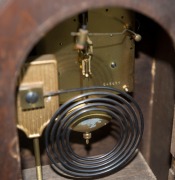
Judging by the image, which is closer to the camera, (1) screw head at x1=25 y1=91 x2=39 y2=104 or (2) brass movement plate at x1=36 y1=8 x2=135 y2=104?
(1) screw head at x1=25 y1=91 x2=39 y2=104

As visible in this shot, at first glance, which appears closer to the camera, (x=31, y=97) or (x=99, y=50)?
(x=31, y=97)

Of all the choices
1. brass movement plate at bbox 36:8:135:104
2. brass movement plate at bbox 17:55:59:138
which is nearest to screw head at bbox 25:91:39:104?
brass movement plate at bbox 17:55:59:138

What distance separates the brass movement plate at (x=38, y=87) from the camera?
1.08 metres

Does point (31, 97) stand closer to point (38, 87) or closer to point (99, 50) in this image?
point (38, 87)

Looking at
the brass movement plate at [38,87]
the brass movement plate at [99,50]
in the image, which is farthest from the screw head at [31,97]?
the brass movement plate at [99,50]

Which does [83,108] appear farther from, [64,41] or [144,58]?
[144,58]

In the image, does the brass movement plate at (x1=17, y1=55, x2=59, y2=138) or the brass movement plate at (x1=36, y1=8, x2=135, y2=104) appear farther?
the brass movement plate at (x1=36, y1=8, x2=135, y2=104)

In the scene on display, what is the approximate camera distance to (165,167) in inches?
58.9

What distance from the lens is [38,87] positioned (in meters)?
1.09

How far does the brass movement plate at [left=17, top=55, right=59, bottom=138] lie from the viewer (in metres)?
1.08

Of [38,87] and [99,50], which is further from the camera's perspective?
[99,50]

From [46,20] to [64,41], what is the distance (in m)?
0.33

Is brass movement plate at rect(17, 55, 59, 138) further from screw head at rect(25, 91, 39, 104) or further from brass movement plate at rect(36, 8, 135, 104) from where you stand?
brass movement plate at rect(36, 8, 135, 104)

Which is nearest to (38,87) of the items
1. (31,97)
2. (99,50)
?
(31,97)
